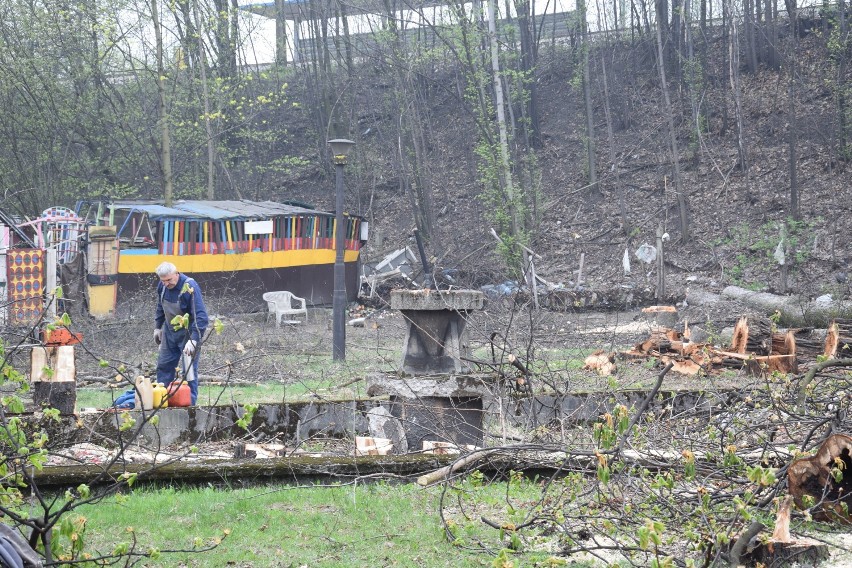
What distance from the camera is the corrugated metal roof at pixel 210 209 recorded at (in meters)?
21.4

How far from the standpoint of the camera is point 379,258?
98.5 ft

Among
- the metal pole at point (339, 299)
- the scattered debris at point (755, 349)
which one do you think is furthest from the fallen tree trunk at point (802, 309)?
the metal pole at point (339, 299)

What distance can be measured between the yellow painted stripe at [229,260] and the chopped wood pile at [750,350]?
9.83m

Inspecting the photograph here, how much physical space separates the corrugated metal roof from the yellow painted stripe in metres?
0.95

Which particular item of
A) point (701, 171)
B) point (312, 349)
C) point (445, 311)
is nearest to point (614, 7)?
point (701, 171)

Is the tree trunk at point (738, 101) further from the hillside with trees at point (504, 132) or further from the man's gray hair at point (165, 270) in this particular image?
the man's gray hair at point (165, 270)

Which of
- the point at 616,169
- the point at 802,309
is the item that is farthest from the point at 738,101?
the point at 802,309

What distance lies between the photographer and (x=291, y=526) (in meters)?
5.54

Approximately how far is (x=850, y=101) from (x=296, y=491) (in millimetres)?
25190

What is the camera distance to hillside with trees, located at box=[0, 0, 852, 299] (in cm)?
2598

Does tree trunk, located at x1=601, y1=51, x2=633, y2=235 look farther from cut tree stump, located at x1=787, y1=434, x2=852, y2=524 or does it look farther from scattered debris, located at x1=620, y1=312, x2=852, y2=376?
cut tree stump, located at x1=787, y1=434, x2=852, y2=524

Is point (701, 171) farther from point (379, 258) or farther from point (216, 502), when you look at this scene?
point (216, 502)

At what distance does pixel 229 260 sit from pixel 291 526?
17840 millimetres

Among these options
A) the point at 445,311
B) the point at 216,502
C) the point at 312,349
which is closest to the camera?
the point at 216,502
